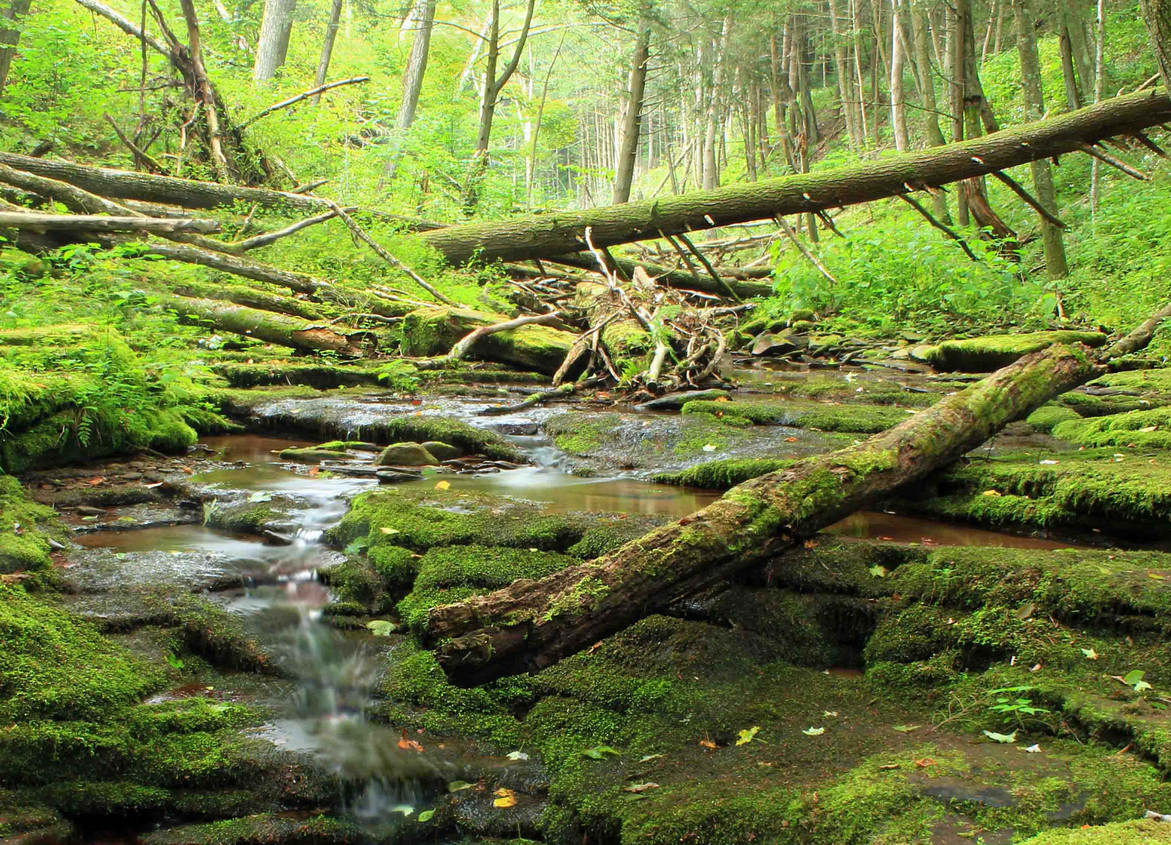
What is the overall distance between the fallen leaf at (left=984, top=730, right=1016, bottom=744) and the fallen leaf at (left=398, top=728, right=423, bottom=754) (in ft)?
6.44

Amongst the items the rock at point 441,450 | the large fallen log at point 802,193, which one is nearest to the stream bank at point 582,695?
the rock at point 441,450

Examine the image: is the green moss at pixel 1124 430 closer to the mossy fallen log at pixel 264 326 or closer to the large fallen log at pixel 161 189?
the mossy fallen log at pixel 264 326

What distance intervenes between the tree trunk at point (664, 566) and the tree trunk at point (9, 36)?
13582 mm

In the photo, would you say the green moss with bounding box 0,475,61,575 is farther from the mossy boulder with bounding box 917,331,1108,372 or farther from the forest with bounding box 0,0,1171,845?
the mossy boulder with bounding box 917,331,1108,372

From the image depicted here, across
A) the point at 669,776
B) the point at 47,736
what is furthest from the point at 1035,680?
the point at 47,736

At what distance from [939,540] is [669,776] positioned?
230 cm

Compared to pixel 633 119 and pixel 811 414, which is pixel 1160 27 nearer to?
pixel 811 414

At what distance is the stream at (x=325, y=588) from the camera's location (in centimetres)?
302

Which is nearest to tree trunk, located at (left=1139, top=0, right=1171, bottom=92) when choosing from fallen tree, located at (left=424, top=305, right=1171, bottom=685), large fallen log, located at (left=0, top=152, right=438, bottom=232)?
fallen tree, located at (left=424, top=305, right=1171, bottom=685)

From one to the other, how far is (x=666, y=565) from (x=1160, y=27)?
412cm

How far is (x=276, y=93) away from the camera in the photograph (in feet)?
54.4

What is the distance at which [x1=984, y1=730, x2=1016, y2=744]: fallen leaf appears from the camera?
2.74m

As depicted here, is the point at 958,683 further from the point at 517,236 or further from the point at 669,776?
the point at 517,236

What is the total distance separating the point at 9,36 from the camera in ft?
41.5
